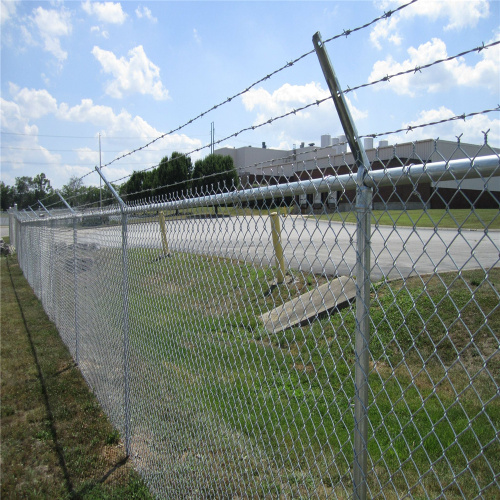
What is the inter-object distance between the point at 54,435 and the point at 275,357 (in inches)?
117

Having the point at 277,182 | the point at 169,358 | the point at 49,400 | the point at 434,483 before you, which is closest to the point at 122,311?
the point at 169,358

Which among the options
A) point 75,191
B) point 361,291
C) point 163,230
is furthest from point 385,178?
point 75,191

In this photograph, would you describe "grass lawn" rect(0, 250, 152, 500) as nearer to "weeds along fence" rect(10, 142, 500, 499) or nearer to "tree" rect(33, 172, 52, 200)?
"weeds along fence" rect(10, 142, 500, 499)

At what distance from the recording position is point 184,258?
3.28 m

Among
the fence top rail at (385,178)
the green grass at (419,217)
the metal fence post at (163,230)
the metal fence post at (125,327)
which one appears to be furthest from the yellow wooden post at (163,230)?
the green grass at (419,217)

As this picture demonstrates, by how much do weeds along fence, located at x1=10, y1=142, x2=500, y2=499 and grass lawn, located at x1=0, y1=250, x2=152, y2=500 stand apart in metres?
0.19

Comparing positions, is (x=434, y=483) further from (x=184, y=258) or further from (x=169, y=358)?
(x=184, y=258)

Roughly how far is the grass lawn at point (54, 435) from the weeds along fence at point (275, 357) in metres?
0.19

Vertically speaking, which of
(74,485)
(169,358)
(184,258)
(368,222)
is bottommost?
(74,485)

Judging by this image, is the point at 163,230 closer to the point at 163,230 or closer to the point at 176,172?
the point at 163,230

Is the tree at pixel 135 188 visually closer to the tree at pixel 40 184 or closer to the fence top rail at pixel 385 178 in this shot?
the fence top rail at pixel 385 178

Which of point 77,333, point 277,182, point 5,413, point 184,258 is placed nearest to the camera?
point 277,182

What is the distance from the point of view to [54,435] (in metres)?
4.19

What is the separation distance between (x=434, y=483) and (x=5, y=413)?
410 cm
